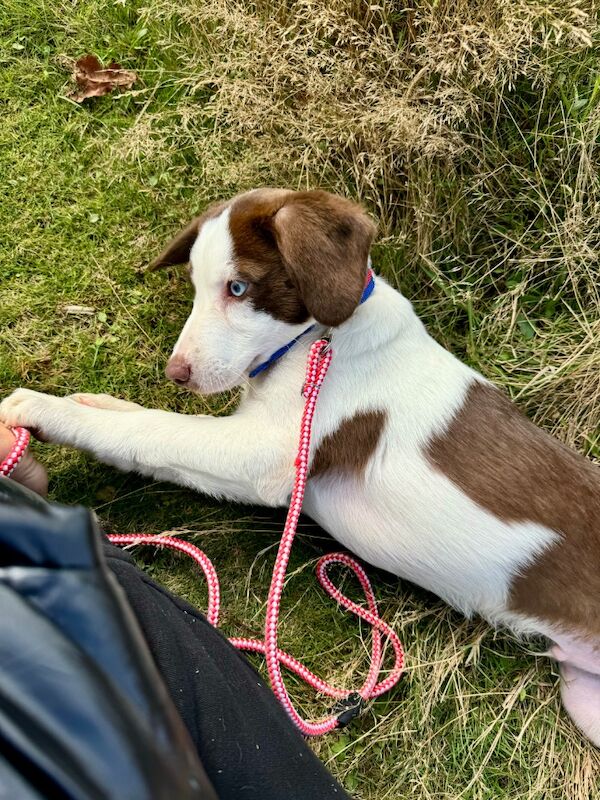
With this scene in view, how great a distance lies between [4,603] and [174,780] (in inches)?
16.5

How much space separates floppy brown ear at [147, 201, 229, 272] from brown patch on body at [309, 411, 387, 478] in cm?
96

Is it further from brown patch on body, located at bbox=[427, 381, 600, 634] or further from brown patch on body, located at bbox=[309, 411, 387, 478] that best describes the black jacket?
brown patch on body, located at bbox=[427, 381, 600, 634]

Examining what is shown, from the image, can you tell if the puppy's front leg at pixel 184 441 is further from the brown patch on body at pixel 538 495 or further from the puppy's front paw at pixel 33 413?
the brown patch on body at pixel 538 495

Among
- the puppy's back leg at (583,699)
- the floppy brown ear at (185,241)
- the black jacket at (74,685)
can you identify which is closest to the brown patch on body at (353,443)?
the floppy brown ear at (185,241)

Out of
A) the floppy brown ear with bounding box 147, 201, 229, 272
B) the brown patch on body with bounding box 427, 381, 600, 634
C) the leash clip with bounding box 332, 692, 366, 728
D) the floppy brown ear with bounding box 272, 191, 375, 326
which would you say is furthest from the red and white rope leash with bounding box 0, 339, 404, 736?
the floppy brown ear with bounding box 147, 201, 229, 272

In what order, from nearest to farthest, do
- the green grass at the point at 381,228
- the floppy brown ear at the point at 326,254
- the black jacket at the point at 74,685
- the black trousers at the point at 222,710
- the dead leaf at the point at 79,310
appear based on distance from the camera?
the black jacket at the point at 74,685 < the black trousers at the point at 222,710 < the floppy brown ear at the point at 326,254 < the green grass at the point at 381,228 < the dead leaf at the point at 79,310

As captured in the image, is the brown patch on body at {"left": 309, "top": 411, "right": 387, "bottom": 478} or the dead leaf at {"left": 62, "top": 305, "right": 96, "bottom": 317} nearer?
the brown patch on body at {"left": 309, "top": 411, "right": 387, "bottom": 478}

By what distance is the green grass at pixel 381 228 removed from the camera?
2.94 m

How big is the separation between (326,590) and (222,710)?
3.93 feet

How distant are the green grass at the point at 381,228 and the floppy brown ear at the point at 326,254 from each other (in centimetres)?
94

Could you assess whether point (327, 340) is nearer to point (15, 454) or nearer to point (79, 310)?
point (15, 454)

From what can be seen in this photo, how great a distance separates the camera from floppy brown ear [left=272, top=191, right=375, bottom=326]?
2.28 metres

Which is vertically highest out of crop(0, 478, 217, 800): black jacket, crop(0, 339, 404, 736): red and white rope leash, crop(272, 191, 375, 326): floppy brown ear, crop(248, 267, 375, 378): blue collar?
crop(272, 191, 375, 326): floppy brown ear

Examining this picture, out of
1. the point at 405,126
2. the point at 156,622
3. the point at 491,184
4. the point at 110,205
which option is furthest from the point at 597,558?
the point at 110,205
